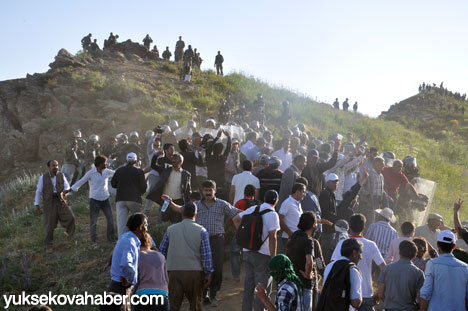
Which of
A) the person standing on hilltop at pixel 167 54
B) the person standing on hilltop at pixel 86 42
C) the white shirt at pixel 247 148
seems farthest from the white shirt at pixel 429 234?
the person standing on hilltop at pixel 86 42

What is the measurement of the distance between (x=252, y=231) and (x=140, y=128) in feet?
50.8

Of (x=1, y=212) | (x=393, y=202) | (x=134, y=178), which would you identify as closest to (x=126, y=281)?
(x=134, y=178)

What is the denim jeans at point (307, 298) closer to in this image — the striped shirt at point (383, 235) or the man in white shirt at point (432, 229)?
the striped shirt at point (383, 235)

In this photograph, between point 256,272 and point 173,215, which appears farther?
point 173,215

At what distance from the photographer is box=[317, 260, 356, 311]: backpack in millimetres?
4637

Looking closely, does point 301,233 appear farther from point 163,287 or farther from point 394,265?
point 163,287

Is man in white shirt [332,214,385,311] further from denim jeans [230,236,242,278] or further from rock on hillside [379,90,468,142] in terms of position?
rock on hillside [379,90,468,142]

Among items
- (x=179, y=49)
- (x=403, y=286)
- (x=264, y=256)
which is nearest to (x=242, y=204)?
(x=264, y=256)

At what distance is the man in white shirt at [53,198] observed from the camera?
10303 millimetres

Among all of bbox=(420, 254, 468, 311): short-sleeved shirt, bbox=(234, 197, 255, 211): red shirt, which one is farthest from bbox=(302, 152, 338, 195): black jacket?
bbox=(420, 254, 468, 311): short-sleeved shirt

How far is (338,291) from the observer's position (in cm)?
464

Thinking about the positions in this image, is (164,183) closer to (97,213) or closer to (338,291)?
(97,213)

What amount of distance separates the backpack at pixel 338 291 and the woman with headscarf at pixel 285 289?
16.4 inches

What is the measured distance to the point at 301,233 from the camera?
566 cm
